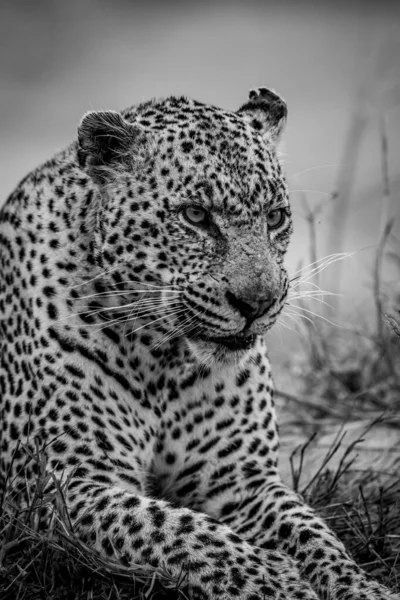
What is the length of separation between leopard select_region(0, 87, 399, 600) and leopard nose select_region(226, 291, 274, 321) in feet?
0.04

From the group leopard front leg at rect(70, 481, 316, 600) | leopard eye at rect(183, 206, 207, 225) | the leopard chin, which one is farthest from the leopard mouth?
leopard front leg at rect(70, 481, 316, 600)

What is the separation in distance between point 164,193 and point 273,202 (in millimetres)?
672

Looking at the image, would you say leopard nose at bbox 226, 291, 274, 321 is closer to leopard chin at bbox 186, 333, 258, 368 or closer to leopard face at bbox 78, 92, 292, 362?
leopard face at bbox 78, 92, 292, 362

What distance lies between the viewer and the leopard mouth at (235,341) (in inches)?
237

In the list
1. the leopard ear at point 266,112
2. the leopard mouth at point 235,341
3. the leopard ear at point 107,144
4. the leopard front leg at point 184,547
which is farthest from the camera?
the leopard ear at point 266,112

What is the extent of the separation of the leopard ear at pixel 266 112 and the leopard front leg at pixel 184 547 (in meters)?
2.60

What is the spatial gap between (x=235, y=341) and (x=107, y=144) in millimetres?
1441

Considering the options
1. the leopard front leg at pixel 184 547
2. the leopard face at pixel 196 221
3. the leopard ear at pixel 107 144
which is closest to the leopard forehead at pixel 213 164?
the leopard face at pixel 196 221

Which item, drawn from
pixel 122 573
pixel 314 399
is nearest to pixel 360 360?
pixel 314 399

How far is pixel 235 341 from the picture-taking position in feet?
19.8

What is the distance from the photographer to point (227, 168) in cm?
606

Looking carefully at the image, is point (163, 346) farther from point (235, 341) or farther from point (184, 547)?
point (184, 547)

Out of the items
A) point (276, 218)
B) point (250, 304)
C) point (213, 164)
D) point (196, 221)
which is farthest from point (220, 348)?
point (213, 164)

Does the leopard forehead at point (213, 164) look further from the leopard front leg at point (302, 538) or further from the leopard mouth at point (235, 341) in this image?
the leopard front leg at point (302, 538)
